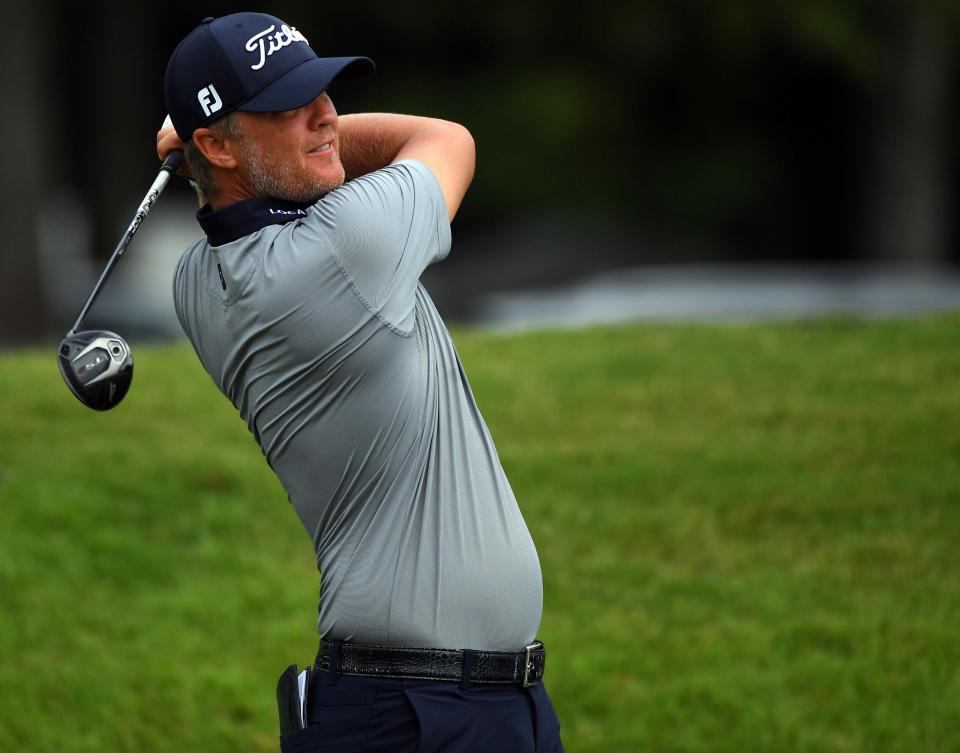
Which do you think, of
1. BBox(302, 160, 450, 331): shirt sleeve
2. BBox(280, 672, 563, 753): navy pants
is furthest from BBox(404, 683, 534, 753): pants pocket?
BBox(302, 160, 450, 331): shirt sleeve

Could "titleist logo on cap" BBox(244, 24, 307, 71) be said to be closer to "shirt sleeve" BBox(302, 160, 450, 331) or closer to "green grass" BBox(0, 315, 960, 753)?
"shirt sleeve" BBox(302, 160, 450, 331)

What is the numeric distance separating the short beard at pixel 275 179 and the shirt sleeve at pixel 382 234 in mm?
117

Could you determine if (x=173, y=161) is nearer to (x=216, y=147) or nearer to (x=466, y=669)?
(x=216, y=147)

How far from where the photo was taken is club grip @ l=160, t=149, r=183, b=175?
3.38 m

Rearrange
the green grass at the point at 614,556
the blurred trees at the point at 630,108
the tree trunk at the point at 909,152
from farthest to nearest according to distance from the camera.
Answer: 1. the tree trunk at the point at 909,152
2. the blurred trees at the point at 630,108
3. the green grass at the point at 614,556

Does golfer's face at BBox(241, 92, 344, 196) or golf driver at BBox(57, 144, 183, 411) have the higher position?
golfer's face at BBox(241, 92, 344, 196)

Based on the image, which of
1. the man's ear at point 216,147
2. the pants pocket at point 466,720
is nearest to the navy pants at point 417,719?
the pants pocket at point 466,720

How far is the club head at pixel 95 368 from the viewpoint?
10.3ft

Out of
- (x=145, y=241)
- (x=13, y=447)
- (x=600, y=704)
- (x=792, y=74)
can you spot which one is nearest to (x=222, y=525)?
(x=13, y=447)

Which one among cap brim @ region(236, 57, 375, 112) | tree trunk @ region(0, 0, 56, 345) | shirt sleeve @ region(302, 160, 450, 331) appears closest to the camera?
shirt sleeve @ region(302, 160, 450, 331)

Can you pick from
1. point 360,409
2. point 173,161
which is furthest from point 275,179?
point 360,409

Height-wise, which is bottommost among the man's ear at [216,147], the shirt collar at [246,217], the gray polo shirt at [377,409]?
the gray polo shirt at [377,409]

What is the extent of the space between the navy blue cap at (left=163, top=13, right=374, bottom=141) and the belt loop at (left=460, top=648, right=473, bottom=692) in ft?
3.71

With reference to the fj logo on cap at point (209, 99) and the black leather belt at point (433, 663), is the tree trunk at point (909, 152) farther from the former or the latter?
the black leather belt at point (433, 663)
